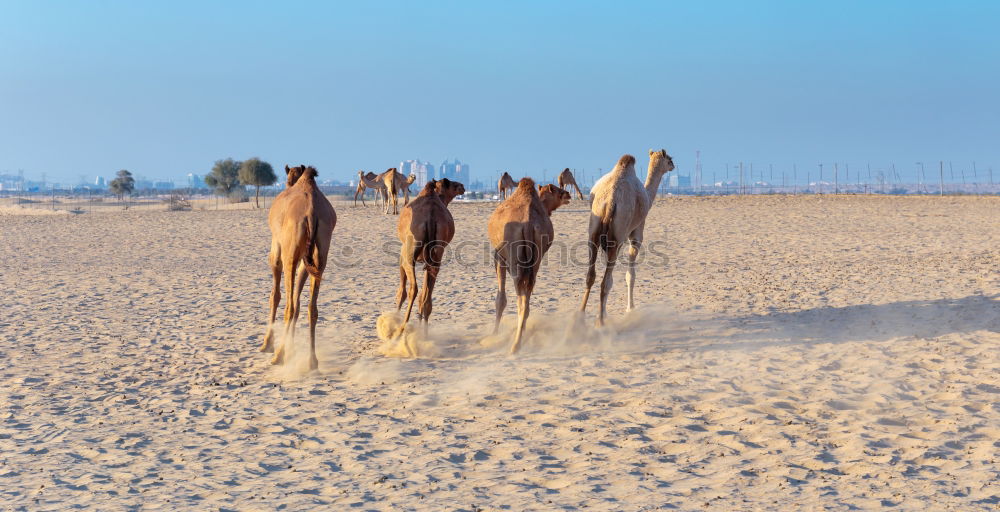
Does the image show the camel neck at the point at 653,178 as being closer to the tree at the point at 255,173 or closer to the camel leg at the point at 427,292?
the camel leg at the point at 427,292

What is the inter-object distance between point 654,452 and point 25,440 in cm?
432

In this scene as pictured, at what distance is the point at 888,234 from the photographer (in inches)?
861

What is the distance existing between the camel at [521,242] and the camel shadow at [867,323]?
205 centimetres

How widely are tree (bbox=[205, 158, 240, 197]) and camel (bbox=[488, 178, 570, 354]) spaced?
237ft

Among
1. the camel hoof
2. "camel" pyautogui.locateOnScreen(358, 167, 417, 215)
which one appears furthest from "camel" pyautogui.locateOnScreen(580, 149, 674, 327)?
"camel" pyautogui.locateOnScreen(358, 167, 417, 215)

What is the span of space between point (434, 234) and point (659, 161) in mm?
4494

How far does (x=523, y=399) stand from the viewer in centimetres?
710

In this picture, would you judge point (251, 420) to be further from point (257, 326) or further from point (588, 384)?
point (257, 326)

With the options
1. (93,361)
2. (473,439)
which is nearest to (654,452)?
(473,439)

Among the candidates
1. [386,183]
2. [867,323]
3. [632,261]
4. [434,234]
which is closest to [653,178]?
[632,261]

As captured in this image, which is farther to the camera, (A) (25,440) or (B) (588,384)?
(B) (588,384)

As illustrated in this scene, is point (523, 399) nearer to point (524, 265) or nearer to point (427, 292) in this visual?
point (524, 265)

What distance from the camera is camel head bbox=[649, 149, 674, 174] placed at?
12.1 meters

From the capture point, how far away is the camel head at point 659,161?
12062mm
